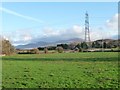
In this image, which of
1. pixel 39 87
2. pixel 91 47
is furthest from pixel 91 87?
pixel 91 47

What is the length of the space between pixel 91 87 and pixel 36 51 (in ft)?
279

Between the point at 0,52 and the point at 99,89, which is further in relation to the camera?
the point at 0,52

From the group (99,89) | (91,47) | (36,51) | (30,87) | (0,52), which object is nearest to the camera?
(99,89)

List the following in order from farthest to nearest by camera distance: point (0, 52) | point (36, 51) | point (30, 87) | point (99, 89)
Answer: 1. point (36, 51)
2. point (0, 52)
3. point (30, 87)
4. point (99, 89)

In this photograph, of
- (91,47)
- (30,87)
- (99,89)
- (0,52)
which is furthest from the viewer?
(91,47)

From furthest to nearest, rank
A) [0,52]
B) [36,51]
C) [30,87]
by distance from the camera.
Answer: [36,51] → [0,52] → [30,87]

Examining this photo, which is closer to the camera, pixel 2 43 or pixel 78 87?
pixel 78 87

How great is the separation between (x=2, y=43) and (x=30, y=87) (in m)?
71.3

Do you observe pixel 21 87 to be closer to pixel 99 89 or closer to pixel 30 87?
pixel 30 87

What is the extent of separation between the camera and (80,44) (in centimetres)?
12444

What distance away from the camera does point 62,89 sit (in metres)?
14.5

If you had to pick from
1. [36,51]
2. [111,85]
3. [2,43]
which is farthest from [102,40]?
[111,85]

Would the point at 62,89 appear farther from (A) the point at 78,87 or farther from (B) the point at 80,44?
(B) the point at 80,44

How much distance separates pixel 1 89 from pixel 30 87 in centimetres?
144
